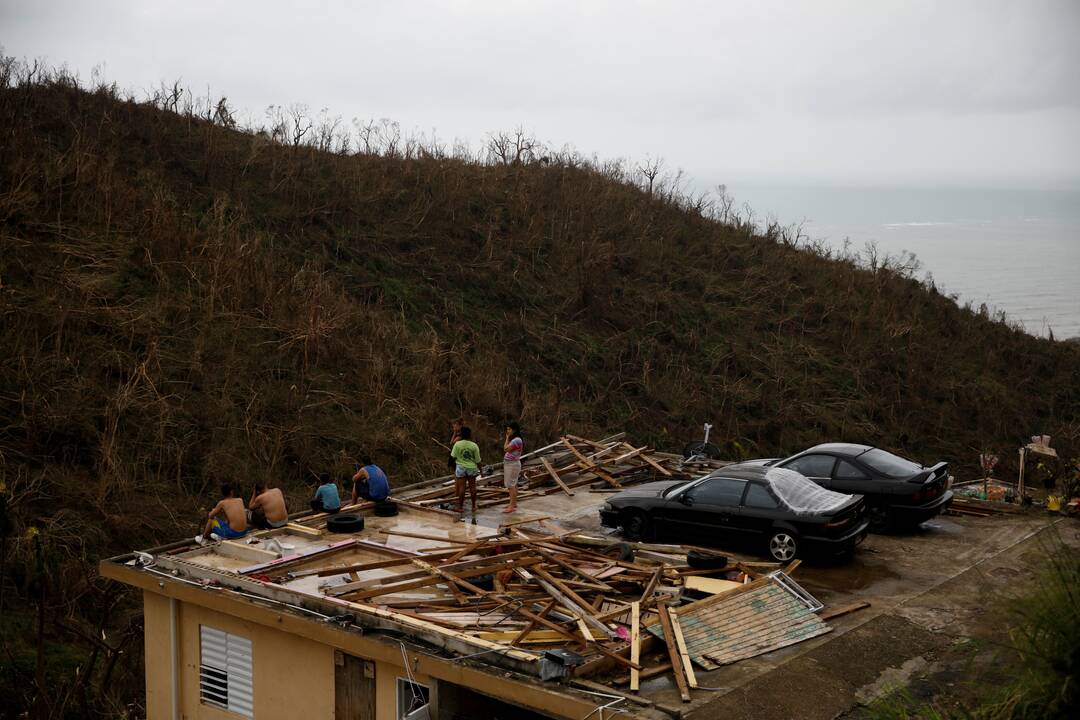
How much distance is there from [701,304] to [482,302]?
9313 mm

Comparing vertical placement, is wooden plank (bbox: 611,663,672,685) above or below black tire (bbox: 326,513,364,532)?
below

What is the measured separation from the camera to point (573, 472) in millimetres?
21234

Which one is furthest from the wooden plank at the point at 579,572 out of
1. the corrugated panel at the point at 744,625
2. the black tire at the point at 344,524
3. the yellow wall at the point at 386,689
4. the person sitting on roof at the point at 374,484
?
the person sitting on roof at the point at 374,484

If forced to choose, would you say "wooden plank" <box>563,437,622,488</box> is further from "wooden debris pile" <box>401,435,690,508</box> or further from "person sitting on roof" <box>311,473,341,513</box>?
"person sitting on roof" <box>311,473,341,513</box>

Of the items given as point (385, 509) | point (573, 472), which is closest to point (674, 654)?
point (385, 509)

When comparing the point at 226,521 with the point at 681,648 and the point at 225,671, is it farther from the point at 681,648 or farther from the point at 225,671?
the point at 681,648

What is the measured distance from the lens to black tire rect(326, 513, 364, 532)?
15736 millimetres

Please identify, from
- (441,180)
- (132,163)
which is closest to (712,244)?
(441,180)

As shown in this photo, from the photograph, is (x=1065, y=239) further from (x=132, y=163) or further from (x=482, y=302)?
(x=132, y=163)

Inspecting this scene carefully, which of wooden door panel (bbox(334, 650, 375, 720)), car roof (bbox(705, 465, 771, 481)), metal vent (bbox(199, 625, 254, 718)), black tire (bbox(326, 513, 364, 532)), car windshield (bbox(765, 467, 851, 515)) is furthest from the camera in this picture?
black tire (bbox(326, 513, 364, 532))

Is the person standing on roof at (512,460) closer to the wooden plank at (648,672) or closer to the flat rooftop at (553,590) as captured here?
the flat rooftop at (553,590)

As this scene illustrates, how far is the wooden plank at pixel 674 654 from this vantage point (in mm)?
10133

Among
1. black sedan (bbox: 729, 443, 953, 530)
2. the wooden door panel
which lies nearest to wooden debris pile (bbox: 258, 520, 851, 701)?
the wooden door panel

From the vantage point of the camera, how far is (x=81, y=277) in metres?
25.2
